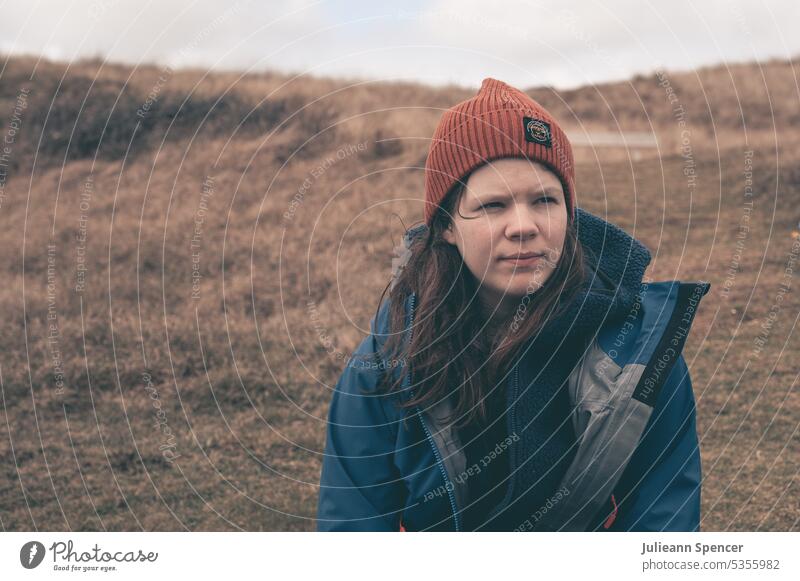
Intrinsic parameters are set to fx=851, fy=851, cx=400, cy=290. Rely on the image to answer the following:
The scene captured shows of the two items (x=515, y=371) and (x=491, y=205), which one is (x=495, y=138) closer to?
(x=491, y=205)

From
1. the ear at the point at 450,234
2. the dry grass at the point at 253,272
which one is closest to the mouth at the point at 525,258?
the ear at the point at 450,234

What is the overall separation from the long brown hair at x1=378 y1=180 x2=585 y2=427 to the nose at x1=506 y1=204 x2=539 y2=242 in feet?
0.52

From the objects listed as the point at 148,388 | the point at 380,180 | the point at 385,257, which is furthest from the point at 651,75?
the point at 148,388

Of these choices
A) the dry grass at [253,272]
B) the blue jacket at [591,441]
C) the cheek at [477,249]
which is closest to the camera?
the blue jacket at [591,441]

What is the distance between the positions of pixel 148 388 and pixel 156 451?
25.9 inches

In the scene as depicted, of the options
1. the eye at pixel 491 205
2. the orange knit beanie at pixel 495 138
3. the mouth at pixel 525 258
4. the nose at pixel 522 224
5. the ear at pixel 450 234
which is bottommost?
the mouth at pixel 525 258

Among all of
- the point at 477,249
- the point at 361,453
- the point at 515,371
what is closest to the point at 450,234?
the point at 477,249

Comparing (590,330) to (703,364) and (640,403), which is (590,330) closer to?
(640,403)

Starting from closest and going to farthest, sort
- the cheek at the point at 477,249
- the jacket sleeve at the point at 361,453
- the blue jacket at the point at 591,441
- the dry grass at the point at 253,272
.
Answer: the blue jacket at the point at 591,441 < the cheek at the point at 477,249 < the jacket sleeve at the point at 361,453 < the dry grass at the point at 253,272

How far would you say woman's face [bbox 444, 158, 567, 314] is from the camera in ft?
7.05

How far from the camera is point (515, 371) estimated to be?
7.31ft

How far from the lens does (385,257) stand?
6211 mm

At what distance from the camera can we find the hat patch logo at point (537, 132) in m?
2.22

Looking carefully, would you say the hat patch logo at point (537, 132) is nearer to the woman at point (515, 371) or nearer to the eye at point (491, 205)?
the woman at point (515, 371)
